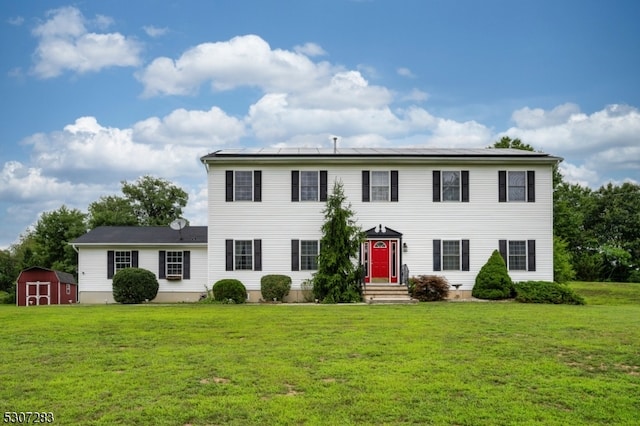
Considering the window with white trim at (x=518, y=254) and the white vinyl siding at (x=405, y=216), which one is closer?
the white vinyl siding at (x=405, y=216)

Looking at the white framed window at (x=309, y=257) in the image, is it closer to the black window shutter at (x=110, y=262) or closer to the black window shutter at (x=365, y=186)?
the black window shutter at (x=365, y=186)

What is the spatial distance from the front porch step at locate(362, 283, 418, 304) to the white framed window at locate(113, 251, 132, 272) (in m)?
11.0

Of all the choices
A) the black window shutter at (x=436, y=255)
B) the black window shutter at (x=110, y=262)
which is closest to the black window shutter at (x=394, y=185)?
the black window shutter at (x=436, y=255)

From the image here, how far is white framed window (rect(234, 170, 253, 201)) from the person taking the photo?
25.5m

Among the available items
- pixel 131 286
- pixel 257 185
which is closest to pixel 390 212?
pixel 257 185

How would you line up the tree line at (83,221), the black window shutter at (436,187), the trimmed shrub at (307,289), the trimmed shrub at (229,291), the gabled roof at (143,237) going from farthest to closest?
the tree line at (83,221) < the gabled roof at (143,237) < the black window shutter at (436,187) < the trimmed shrub at (307,289) < the trimmed shrub at (229,291)

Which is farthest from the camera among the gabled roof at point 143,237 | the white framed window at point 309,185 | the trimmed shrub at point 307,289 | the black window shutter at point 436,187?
the gabled roof at point 143,237

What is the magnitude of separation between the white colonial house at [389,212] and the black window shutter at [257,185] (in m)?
0.04

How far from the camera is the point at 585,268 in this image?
46.7 m

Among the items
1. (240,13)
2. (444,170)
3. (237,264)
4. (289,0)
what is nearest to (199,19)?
(240,13)

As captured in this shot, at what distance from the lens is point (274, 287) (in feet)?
80.3

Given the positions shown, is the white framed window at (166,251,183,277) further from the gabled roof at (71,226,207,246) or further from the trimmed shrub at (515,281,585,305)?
the trimmed shrub at (515,281,585,305)

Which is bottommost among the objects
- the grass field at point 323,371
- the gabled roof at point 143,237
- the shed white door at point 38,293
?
the shed white door at point 38,293

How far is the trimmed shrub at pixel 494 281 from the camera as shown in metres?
24.4
